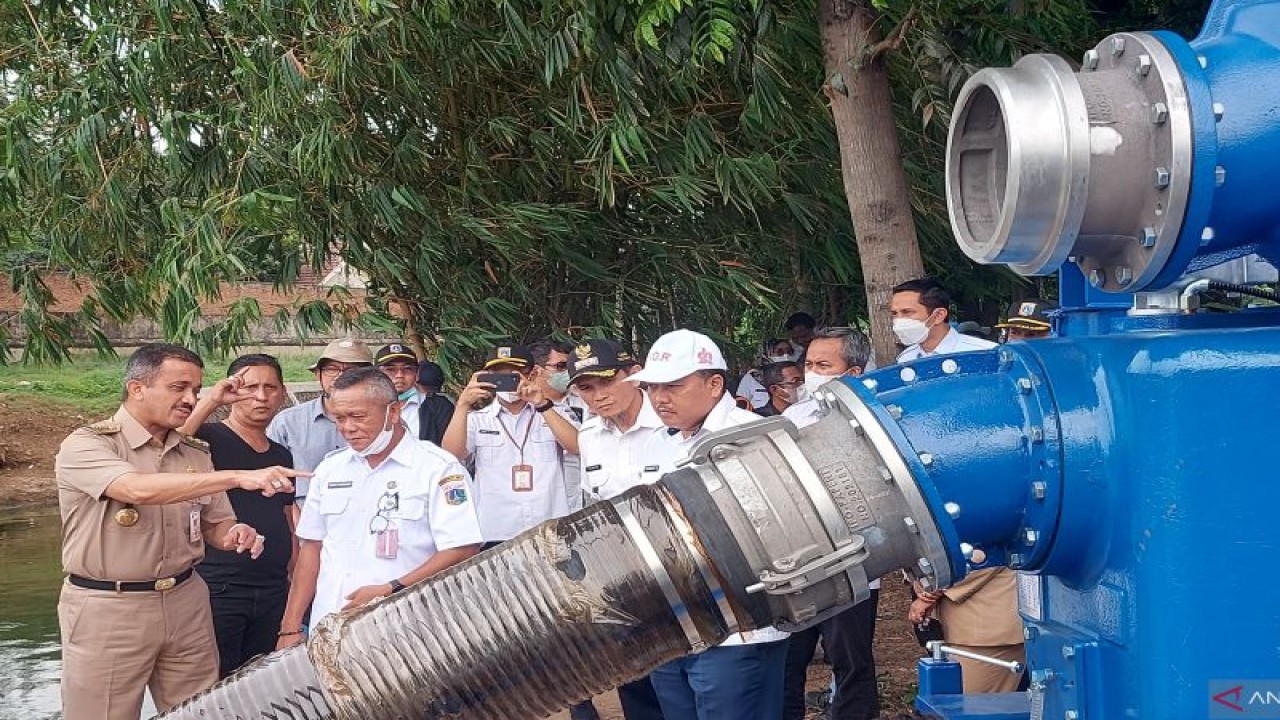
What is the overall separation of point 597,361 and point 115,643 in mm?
2060

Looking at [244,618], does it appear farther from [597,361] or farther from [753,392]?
[753,392]

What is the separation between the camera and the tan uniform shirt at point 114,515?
453cm

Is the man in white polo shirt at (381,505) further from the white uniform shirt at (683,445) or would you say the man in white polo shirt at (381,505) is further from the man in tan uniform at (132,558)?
the white uniform shirt at (683,445)

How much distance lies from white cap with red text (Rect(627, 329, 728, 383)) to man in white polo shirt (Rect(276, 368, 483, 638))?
0.76 meters

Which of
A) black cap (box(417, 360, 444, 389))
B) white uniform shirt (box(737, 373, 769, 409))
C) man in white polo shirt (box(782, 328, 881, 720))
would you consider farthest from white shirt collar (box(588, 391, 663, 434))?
white uniform shirt (box(737, 373, 769, 409))

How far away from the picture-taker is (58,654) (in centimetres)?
809

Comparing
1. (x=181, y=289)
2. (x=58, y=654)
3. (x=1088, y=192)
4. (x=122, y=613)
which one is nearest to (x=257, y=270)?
(x=181, y=289)

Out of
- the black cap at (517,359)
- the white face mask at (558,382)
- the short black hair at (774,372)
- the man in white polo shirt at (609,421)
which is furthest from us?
the short black hair at (774,372)

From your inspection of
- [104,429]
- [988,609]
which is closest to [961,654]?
[988,609]

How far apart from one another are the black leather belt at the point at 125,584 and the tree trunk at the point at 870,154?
3105mm

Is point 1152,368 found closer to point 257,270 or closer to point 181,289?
point 181,289

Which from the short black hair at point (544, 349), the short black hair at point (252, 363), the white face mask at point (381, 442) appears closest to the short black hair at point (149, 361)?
the short black hair at point (252, 363)

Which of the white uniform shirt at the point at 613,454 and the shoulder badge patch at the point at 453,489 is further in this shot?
the white uniform shirt at the point at 613,454

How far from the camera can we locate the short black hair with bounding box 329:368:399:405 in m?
4.46
